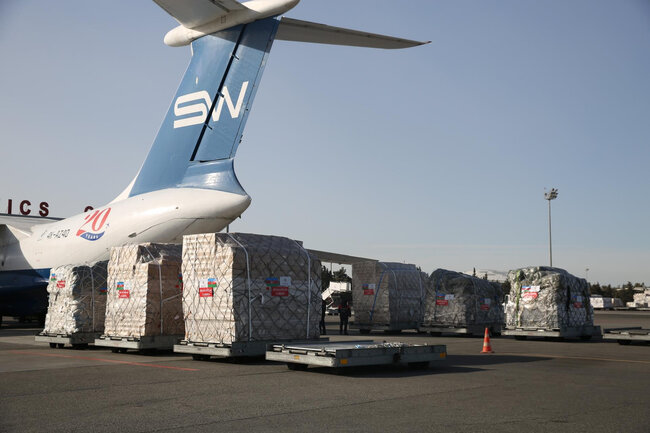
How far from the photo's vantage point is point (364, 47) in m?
18.7

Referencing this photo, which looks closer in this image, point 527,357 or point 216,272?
point 216,272

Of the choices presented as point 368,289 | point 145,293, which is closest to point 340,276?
point 368,289

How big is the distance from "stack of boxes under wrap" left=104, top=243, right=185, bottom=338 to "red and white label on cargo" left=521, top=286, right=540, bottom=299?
38.0 ft

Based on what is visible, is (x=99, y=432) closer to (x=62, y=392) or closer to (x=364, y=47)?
(x=62, y=392)

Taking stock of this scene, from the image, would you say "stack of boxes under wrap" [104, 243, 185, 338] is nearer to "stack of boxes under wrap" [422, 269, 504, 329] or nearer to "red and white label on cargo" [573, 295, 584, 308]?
"stack of boxes under wrap" [422, 269, 504, 329]

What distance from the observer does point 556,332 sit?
20672 millimetres

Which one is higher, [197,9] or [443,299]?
[197,9]

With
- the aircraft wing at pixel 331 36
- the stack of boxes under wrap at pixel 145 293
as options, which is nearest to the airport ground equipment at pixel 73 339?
the stack of boxes under wrap at pixel 145 293

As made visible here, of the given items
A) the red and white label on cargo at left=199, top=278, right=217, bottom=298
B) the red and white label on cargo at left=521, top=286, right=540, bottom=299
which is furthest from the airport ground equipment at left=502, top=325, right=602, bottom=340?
the red and white label on cargo at left=199, top=278, right=217, bottom=298

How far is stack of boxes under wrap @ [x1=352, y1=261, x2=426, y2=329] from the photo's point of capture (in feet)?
83.5

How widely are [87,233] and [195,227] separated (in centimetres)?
536

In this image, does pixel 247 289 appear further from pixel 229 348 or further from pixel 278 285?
pixel 229 348

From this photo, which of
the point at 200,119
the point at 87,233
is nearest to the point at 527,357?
the point at 200,119

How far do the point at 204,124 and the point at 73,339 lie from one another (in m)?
7.26
